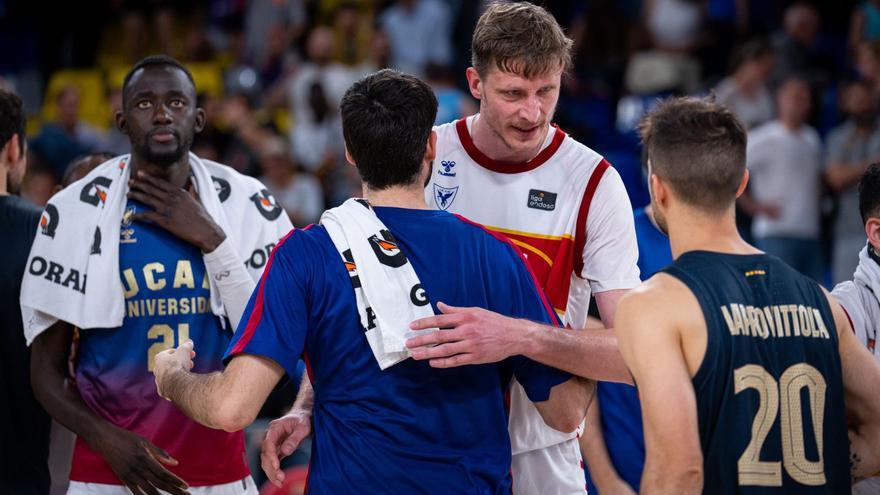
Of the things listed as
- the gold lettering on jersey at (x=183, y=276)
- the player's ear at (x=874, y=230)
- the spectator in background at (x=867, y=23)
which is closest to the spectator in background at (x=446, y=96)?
the spectator in background at (x=867, y=23)

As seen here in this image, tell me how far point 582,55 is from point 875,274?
9.33 metres

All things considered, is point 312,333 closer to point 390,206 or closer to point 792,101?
point 390,206

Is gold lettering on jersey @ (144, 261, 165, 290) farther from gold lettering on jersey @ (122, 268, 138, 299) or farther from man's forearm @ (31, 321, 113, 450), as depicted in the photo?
man's forearm @ (31, 321, 113, 450)

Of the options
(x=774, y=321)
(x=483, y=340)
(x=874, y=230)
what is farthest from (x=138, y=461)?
(x=874, y=230)

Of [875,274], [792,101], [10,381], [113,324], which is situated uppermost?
[792,101]

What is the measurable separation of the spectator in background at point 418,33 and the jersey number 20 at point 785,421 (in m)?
11.1

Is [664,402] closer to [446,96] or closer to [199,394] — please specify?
[199,394]

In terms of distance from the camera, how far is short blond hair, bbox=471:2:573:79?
4.27m

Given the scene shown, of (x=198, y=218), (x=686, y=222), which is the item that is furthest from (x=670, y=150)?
(x=198, y=218)

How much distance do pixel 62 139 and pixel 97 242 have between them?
26.2 ft

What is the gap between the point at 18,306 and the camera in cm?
509

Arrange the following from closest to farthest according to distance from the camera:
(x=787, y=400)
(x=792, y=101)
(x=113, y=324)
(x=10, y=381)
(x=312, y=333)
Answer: (x=787, y=400), (x=312, y=333), (x=113, y=324), (x=10, y=381), (x=792, y=101)

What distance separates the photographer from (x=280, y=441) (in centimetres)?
401

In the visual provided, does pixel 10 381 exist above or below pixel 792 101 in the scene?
below
